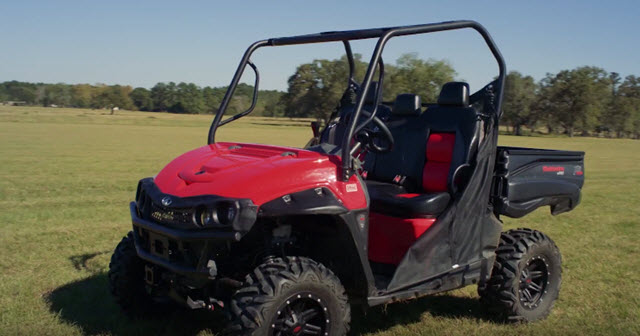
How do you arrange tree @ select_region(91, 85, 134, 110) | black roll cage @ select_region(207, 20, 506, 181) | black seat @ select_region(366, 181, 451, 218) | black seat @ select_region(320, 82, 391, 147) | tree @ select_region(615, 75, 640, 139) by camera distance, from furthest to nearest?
tree @ select_region(91, 85, 134, 110) < tree @ select_region(615, 75, 640, 139) < black seat @ select_region(320, 82, 391, 147) < black seat @ select_region(366, 181, 451, 218) < black roll cage @ select_region(207, 20, 506, 181)

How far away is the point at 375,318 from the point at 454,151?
63.9 inches

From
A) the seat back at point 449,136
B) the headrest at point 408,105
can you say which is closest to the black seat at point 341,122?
the headrest at point 408,105

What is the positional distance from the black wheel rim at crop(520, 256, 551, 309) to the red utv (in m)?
0.01

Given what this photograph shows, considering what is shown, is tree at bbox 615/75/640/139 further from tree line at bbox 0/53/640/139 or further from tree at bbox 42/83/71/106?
tree at bbox 42/83/71/106

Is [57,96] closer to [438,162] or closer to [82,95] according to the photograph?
[82,95]

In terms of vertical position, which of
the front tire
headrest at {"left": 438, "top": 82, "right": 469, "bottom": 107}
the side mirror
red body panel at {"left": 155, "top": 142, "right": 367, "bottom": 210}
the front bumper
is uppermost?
headrest at {"left": 438, "top": 82, "right": 469, "bottom": 107}

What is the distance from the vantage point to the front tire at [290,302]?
3.47 metres

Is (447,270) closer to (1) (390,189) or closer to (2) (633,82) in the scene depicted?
(1) (390,189)

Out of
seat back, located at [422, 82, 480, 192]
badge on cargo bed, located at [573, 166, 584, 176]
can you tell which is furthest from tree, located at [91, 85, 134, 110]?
badge on cargo bed, located at [573, 166, 584, 176]

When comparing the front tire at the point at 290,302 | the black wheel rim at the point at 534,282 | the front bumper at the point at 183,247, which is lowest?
the black wheel rim at the point at 534,282

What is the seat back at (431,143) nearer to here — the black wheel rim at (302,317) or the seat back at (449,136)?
the seat back at (449,136)

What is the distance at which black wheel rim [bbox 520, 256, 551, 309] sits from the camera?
209 inches

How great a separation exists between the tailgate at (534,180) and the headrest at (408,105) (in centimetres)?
92

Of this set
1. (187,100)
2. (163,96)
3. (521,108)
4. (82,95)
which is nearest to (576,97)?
(521,108)
